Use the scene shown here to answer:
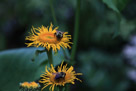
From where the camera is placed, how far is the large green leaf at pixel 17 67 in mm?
1489

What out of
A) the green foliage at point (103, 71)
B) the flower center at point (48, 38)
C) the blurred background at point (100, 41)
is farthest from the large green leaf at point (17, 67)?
the green foliage at point (103, 71)

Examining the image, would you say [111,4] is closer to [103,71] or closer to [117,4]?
[117,4]

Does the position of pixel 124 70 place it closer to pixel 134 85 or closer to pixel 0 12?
pixel 134 85

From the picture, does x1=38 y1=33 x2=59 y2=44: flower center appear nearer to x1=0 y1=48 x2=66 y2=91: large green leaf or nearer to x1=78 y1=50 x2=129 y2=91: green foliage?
x1=0 y1=48 x2=66 y2=91: large green leaf

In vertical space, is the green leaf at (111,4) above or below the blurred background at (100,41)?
below

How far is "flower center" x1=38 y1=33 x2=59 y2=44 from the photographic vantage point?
3.04ft

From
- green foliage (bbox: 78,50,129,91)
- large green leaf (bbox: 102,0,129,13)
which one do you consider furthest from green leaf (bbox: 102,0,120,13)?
green foliage (bbox: 78,50,129,91)

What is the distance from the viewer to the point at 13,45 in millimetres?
3992

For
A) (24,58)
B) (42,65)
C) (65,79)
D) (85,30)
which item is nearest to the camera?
(65,79)

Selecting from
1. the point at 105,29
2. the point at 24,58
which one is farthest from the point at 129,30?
the point at 24,58

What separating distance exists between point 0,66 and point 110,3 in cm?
85

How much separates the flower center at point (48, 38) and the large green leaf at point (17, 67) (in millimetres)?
498

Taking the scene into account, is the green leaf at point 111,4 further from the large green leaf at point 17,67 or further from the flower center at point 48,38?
the large green leaf at point 17,67

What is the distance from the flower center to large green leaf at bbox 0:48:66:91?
0.50 m
